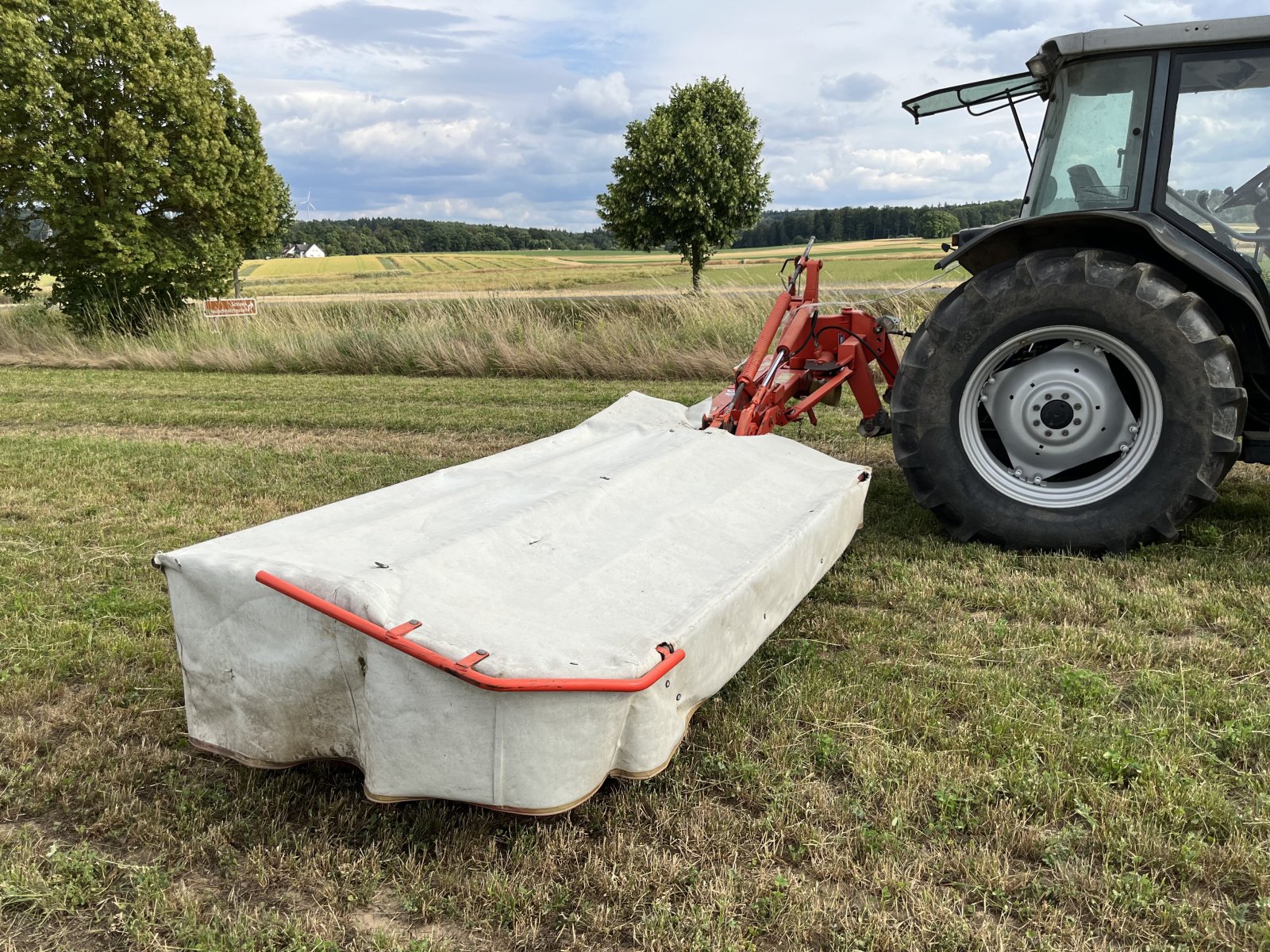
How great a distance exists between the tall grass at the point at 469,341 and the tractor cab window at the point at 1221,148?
256 inches

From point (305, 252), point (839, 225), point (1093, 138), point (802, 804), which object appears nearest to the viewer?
point (802, 804)

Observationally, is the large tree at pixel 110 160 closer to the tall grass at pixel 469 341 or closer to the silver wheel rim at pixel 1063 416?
the tall grass at pixel 469 341

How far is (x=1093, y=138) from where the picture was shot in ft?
13.6

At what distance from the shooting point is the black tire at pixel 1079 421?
3719 mm

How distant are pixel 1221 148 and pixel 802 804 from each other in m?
3.42

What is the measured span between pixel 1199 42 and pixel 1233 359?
1.31 metres

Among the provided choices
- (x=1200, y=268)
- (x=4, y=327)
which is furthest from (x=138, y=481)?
(x=4, y=327)

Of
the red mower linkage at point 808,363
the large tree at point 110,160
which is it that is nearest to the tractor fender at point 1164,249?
the red mower linkage at point 808,363

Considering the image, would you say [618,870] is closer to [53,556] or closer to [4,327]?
[53,556]

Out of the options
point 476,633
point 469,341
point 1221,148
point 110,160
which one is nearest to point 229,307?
point 110,160

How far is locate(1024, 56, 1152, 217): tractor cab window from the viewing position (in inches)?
156

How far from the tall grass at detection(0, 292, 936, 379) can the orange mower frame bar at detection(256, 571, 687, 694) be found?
8578mm

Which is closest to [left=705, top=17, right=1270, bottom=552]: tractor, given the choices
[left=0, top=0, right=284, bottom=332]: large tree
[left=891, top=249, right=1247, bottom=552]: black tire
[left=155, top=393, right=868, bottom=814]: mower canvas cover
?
[left=891, top=249, right=1247, bottom=552]: black tire

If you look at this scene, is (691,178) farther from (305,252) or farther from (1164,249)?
(305,252)
